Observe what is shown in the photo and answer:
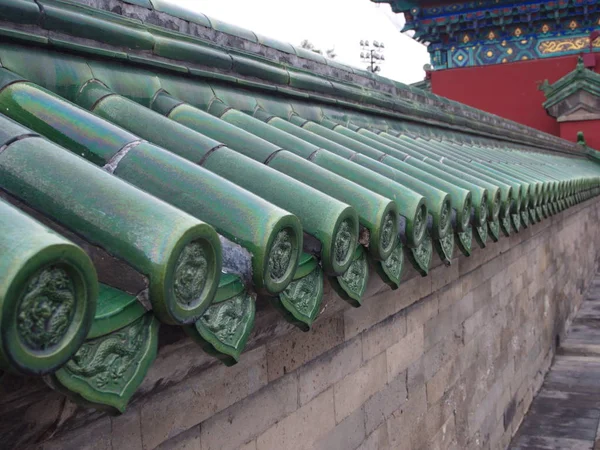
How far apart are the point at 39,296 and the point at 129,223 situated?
31 cm

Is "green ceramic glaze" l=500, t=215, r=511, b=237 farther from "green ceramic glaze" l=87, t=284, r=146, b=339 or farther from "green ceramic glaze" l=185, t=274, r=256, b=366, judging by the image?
"green ceramic glaze" l=87, t=284, r=146, b=339

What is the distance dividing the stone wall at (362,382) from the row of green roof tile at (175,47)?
1.07 metres

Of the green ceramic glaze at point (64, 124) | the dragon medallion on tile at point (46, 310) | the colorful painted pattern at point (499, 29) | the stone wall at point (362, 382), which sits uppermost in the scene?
the colorful painted pattern at point (499, 29)

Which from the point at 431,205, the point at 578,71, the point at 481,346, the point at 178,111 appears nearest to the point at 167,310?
the point at 178,111

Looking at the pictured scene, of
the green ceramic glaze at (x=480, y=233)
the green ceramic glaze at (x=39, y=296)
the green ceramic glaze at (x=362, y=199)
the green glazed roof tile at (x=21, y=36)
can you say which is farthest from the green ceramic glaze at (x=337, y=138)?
the green ceramic glaze at (x=39, y=296)

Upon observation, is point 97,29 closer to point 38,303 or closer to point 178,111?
point 178,111

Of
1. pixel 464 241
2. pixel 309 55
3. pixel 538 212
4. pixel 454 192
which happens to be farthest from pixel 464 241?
pixel 538 212

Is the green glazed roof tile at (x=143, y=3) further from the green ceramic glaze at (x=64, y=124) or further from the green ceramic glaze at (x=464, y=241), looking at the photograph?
the green ceramic glaze at (x=464, y=241)

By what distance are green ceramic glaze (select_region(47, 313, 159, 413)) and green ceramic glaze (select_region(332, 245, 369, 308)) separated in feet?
2.57

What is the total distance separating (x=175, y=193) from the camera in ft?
5.11

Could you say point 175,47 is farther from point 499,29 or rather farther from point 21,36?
point 499,29

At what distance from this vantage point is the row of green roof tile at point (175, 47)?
81.6 inches

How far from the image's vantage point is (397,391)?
345 centimetres

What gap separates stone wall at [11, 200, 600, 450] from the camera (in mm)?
1708
